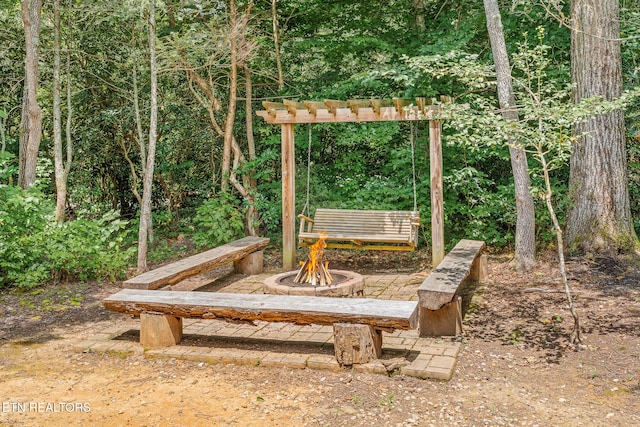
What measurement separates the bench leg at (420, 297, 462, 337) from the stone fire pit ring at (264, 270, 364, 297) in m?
1.05

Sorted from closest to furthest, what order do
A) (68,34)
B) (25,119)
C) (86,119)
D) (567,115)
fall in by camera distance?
1. (567,115)
2. (25,119)
3. (68,34)
4. (86,119)

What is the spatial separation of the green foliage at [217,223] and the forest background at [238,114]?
4 centimetres

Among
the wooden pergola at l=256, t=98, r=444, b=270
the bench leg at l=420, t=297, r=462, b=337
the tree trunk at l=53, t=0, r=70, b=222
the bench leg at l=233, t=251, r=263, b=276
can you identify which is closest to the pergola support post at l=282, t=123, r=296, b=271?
the wooden pergola at l=256, t=98, r=444, b=270

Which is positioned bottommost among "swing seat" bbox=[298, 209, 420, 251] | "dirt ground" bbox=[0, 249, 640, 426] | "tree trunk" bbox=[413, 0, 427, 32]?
"dirt ground" bbox=[0, 249, 640, 426]

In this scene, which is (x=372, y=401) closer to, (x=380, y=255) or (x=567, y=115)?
(x=567, y=115)

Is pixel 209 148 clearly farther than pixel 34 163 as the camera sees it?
Yes

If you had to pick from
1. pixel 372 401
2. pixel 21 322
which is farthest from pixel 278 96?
pixel 372 401

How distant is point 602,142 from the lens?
7.55m

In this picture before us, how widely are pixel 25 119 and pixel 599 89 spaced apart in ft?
27.1

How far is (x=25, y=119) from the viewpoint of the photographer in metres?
9.33

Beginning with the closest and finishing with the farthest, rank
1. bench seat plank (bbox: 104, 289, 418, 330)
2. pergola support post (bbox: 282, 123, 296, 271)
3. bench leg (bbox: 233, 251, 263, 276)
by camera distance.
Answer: bench seat plank (bbox: 104, 289, 418, 330) < bench leg (bbox: 233, 251, 263, 276) < pergola support post (bbox: 282, 123, 296, 271)

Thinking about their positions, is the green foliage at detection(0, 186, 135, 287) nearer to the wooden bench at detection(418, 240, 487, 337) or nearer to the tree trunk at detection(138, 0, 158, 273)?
the tree trunk at detection(138, 0, 158, 273)

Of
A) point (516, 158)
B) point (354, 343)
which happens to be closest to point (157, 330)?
point (354, 343)

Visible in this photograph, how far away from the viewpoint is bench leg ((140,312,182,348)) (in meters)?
4.93
